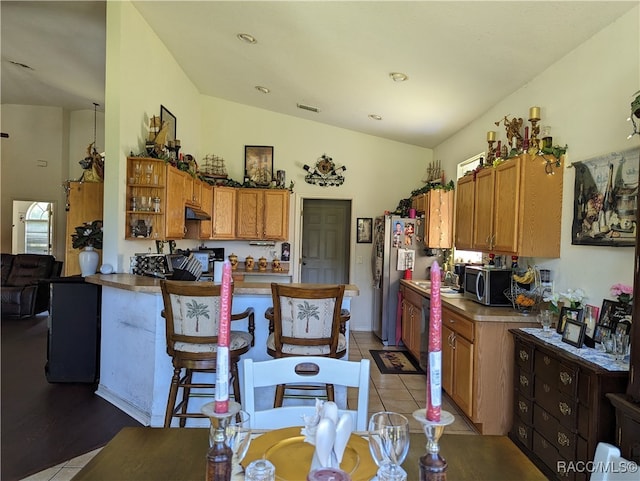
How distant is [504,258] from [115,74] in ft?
12.9

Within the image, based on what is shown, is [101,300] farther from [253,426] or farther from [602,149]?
[602,149]

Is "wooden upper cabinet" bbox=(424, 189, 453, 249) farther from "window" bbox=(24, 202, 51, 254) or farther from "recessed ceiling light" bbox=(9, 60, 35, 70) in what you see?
"window" bbox=(24, 202, 51, 254)

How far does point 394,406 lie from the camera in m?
3.41

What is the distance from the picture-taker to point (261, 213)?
235 inches

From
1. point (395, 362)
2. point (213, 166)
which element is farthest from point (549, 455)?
point (213, 166)

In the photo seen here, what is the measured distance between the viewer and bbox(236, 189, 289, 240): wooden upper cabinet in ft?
19.5

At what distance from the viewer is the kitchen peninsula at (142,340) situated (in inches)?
115

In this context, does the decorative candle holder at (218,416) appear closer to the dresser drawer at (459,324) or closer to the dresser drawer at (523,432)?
the dresser drawer at (523,432)

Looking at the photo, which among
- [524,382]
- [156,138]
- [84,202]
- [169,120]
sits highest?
[169,120]

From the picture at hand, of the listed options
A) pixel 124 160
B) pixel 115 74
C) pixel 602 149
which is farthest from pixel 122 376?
pixel 602 149

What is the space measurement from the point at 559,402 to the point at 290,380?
1658 mm

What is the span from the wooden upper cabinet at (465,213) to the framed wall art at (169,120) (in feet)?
10.5

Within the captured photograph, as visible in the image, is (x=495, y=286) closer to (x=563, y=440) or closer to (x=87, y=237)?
(x=563, y=440)

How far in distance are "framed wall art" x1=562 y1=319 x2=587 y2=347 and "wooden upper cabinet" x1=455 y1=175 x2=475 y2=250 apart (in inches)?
Answer: 54.4
